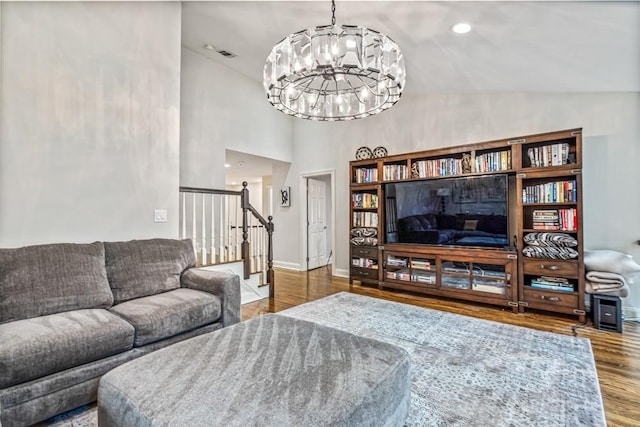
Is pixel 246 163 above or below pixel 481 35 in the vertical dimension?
below

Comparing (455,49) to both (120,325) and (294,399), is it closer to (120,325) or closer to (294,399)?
(294,399)

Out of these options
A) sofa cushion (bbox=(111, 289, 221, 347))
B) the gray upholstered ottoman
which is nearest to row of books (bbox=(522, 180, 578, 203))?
the gray upholstered ottoman

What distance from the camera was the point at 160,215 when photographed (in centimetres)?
324

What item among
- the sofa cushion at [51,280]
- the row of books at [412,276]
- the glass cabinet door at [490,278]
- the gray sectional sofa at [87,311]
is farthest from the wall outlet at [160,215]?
the glass cabinet door at [490,278]

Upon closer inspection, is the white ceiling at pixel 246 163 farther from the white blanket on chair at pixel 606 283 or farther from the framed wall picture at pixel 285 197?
the white blanket on chair at pixel 606 283

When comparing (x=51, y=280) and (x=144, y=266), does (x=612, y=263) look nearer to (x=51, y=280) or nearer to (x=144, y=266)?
(x=144, y=266)

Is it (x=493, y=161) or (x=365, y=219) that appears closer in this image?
(x=493, y=161)

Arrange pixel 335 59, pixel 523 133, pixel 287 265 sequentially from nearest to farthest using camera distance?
pixel 335 59 → pixel 523 133 → pixel 287 265

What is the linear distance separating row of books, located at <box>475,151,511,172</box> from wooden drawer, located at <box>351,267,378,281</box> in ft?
6.87

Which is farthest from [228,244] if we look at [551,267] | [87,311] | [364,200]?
[551,267]

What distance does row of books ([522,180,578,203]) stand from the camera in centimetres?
334

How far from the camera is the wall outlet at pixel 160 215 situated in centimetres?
319

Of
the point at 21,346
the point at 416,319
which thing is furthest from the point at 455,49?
the point at 21,346

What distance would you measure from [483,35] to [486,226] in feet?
7.24
